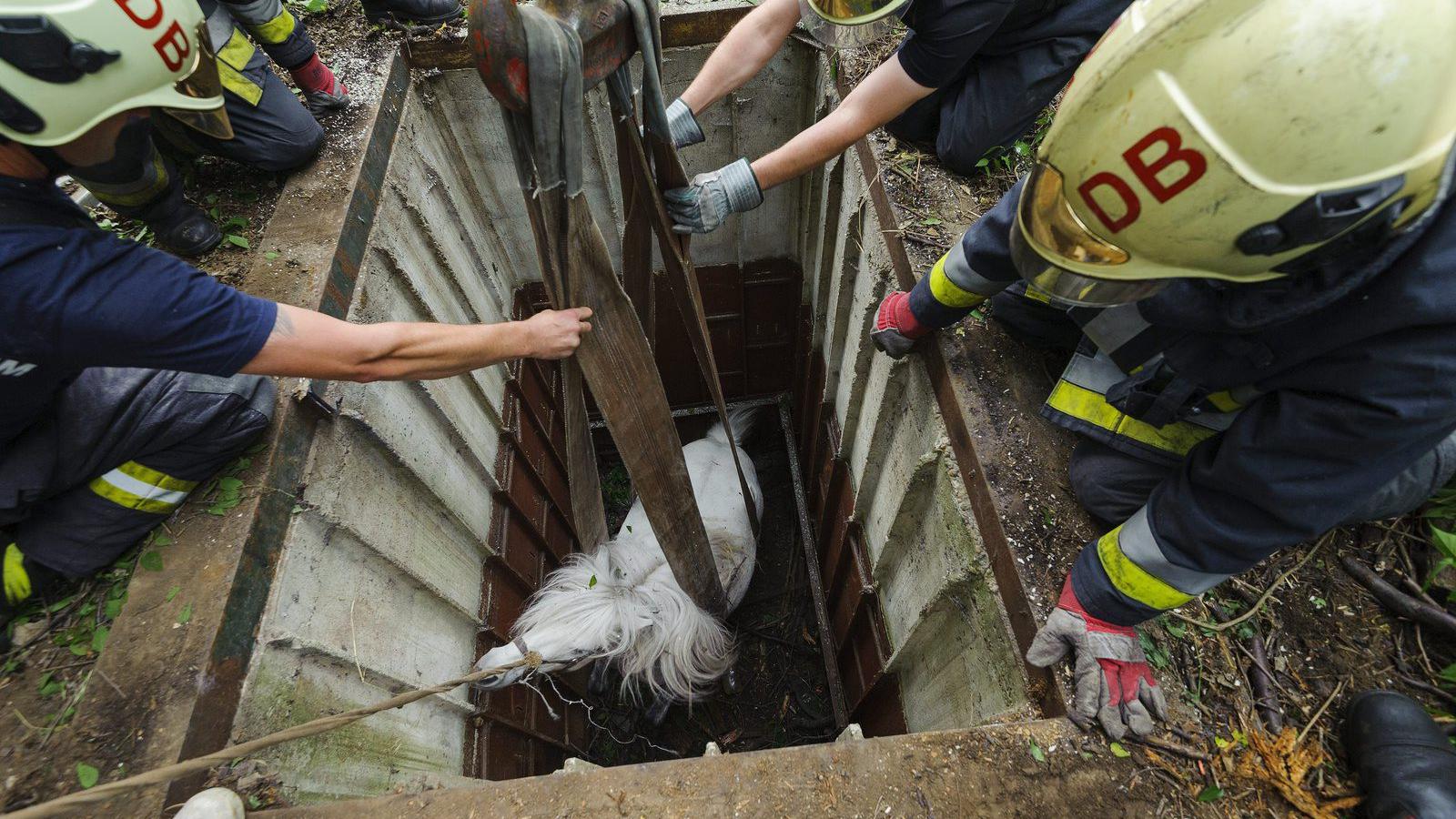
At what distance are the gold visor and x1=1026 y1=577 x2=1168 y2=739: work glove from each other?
1.04m

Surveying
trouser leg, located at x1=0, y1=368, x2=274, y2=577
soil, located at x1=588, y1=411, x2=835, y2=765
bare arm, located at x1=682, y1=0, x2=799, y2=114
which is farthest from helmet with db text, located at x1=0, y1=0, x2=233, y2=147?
soil, located at x1=588, y1=411, x2=835, y2=765

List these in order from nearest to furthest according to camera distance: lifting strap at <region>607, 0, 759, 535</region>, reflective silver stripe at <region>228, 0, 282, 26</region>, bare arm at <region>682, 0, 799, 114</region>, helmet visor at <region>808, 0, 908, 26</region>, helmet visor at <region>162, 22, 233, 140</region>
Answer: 1. lifting strap at <region>607, 0, 759, 535</region>
2. helmet visor at <region>162, 22, 233, 140</region>
3. helmet visor at <region>808, 0, 908, 26</region>
4. bare arm at <region>682, 0, 799, 114</region>
5. reflective silver stripe at <region>228, 0, 282, 26</region>

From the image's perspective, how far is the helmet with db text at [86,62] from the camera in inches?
59.9

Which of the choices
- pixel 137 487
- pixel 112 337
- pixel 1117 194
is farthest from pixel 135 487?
pixel 1117 194

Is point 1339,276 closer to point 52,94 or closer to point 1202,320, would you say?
point 1202,320

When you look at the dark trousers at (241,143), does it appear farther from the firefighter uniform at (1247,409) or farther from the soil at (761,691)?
the soil at (761,691)

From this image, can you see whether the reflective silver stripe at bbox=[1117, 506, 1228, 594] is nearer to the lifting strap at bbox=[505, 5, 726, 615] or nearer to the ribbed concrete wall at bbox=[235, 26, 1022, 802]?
the ribbed concrete wall at bbox=[235, 26, 1022, 802]

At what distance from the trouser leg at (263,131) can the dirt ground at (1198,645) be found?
594 mm

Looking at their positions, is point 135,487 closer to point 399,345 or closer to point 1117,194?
point 399,345

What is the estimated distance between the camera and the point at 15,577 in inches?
81.5

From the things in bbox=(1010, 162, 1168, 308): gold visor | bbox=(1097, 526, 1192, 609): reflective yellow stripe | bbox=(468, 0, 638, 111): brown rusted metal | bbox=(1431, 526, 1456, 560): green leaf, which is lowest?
bbox=(1431, 526, 1456, 560): green leaf

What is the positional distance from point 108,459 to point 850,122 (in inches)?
128

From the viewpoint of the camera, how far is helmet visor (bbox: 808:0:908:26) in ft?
7.82

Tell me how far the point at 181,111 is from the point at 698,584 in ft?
10.5
